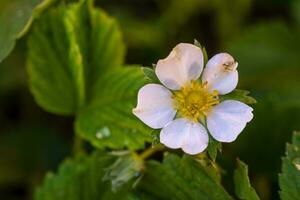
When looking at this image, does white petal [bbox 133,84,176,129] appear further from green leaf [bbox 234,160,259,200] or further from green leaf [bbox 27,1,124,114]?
green leaf [bbox 27,1,124,114]

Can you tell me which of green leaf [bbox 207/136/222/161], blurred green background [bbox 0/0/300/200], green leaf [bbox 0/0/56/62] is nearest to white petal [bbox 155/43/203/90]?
green leaf [bbox 207/136/222/161]

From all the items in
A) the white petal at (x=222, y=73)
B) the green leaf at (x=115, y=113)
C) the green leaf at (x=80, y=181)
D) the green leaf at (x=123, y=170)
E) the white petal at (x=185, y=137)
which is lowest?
the green leaf at (x=80, y=181)

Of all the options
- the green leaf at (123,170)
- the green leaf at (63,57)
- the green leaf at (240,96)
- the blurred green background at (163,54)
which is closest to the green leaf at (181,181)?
the green leaf at (123,170)

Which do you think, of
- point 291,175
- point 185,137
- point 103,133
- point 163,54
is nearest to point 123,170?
point 103,133

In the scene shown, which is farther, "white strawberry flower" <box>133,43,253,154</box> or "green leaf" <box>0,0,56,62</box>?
"green leaf" <box>0,0,56,62</box>

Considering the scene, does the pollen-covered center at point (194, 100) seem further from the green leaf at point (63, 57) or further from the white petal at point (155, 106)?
the green leaf at point (63, 57)

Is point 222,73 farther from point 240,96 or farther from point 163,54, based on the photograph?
point 163,54
